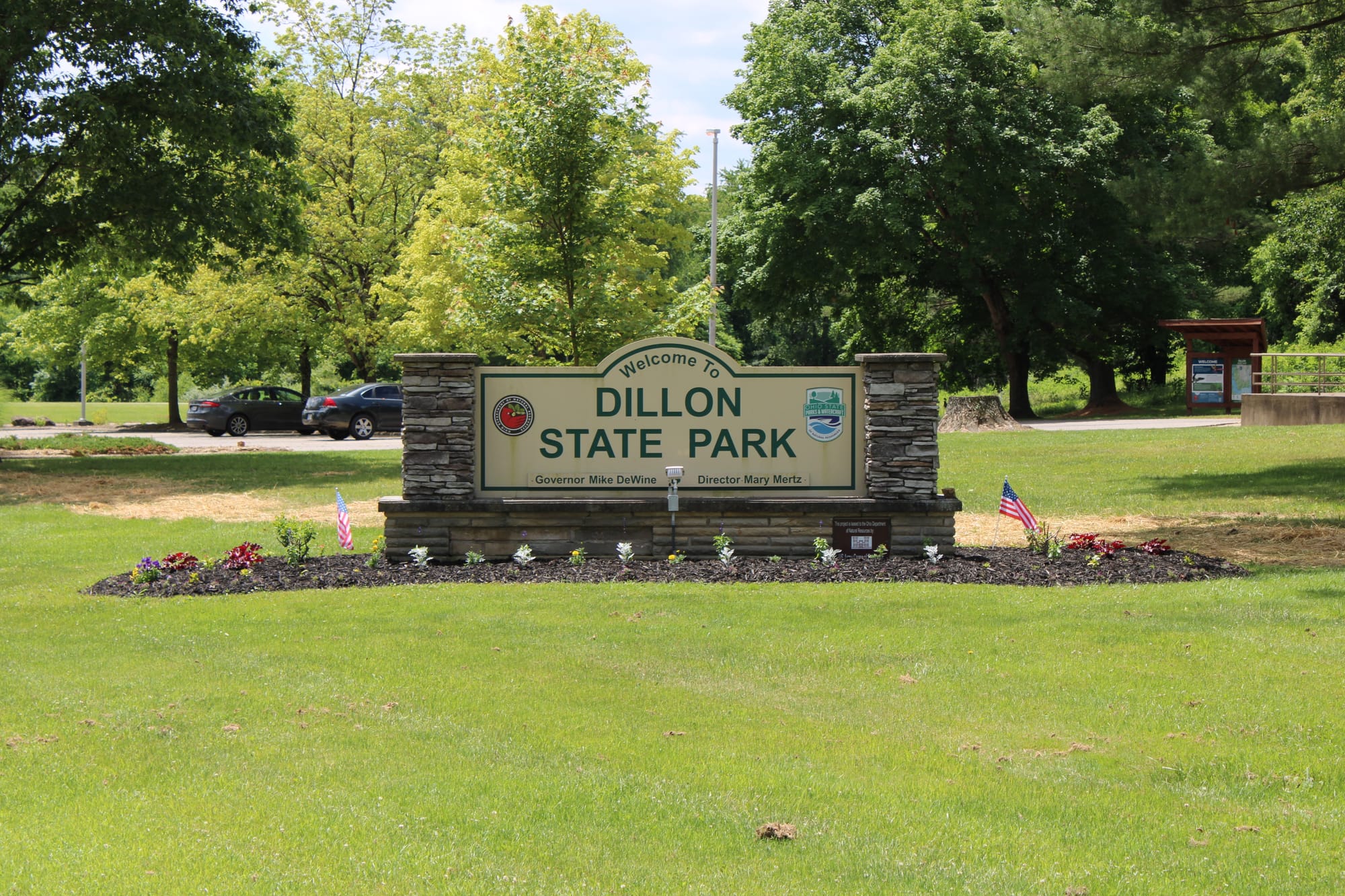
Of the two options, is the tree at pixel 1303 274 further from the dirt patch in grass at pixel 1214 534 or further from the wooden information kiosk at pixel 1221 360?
the dirt patch in grass at pixel 1214 534

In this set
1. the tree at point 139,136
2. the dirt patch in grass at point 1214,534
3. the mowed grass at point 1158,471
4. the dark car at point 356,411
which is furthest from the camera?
the dark car at point 356,411

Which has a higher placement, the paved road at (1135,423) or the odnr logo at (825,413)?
the odnr logo at (825,413)

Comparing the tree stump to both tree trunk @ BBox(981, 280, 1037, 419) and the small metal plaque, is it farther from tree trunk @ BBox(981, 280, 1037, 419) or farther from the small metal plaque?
the small metal plaque

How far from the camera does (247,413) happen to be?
120 ft

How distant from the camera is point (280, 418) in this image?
36.6m

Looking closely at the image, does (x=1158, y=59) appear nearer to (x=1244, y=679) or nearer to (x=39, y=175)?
(x=1244, y=679)

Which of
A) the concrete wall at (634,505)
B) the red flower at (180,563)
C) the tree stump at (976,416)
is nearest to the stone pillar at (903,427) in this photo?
the concrete wall at (634,505)

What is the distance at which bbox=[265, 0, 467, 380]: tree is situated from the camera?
35781 millimetres

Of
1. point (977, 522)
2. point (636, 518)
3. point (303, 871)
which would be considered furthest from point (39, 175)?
point (303, 871)

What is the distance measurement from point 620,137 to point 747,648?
39.3ft

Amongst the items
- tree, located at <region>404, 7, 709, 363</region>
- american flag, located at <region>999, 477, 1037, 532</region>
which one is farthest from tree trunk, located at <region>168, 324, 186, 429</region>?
american flag, located at <region>999, 477, 1037, 532</region>

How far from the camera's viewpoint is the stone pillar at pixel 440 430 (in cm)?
1110

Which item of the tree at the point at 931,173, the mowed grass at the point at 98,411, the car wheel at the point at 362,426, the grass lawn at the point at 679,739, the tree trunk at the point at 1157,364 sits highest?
the tree at the point at 931,173

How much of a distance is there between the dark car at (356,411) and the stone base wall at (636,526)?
22.8 m
